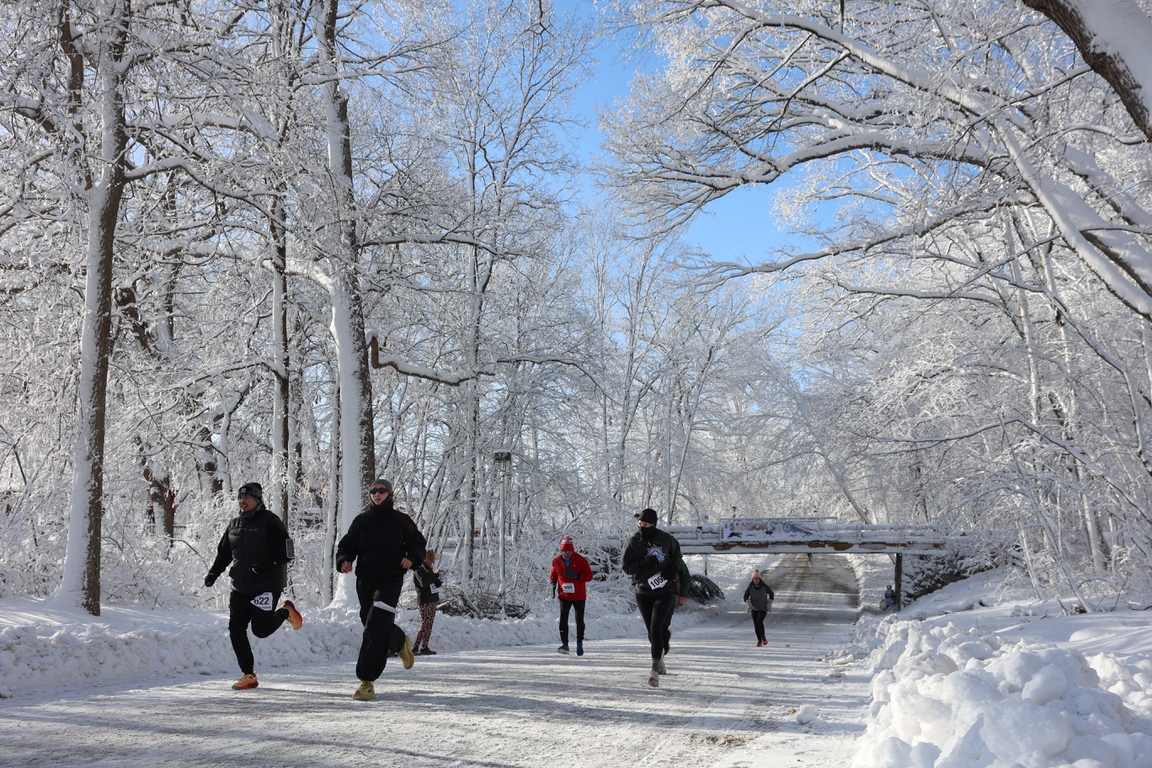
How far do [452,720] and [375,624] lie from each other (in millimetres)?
1442

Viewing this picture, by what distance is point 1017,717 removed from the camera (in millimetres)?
3422

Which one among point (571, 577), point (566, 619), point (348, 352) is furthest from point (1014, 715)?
point (348, 352)

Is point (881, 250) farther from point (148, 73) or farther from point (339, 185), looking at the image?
point (148, 73)

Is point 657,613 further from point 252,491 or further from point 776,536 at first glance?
point 776,536

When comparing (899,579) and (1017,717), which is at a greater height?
(1017,717)

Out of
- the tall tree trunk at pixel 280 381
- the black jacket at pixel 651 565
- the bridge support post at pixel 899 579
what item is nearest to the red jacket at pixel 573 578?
the black jacket at pixel 651 565

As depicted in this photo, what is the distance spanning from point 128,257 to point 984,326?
19621 mm

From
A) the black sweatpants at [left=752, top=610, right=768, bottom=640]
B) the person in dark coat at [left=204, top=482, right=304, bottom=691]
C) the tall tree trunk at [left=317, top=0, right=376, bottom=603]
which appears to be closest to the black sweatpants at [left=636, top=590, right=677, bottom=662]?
the person in dark coat at [left=204, top=482, right=304, bottom=691]

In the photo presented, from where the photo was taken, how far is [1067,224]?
7.34m

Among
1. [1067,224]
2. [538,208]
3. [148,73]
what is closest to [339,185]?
[148,73]

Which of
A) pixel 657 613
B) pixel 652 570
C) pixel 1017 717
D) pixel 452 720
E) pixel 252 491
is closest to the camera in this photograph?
pixel 1017 717

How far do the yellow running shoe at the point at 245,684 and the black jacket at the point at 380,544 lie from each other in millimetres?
1186

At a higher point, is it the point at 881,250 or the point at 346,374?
the point at 881,250

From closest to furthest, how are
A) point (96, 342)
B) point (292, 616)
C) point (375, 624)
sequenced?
point (375, 624) < point (292, 616) < point (96, 342)
